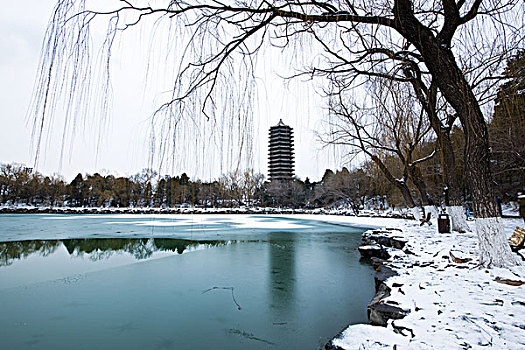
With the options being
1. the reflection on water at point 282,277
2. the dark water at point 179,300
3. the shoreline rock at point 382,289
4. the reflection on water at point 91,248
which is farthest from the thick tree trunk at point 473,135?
the reflection on water at point 91,248

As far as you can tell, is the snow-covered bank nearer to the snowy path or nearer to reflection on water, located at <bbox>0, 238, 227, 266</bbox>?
the snowy path

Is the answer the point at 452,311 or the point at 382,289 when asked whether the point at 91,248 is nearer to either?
the point at 382,289

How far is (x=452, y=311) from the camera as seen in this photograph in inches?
77.0

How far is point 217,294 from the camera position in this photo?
11.7 ft

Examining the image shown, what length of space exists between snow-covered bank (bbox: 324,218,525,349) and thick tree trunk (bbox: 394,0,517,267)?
246 millimetres

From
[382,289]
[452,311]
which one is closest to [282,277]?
[382,289]

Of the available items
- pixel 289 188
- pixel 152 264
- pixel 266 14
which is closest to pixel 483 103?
pixel 266 14

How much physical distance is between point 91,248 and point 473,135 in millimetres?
8565

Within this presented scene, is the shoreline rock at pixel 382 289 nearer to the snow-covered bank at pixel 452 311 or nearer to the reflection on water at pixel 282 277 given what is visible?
the snow-covered bank at pixel 452 311

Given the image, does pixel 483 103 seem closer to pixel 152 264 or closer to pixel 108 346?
pixel 108 346

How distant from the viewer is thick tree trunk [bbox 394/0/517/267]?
2756 mm

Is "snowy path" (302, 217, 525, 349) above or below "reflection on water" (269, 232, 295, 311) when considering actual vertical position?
above

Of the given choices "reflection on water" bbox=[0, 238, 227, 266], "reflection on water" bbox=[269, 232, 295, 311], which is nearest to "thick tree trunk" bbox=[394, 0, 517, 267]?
"reflection on water" bbox=[269, 232, 295, 311]

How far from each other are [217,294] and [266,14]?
10.8 feet
